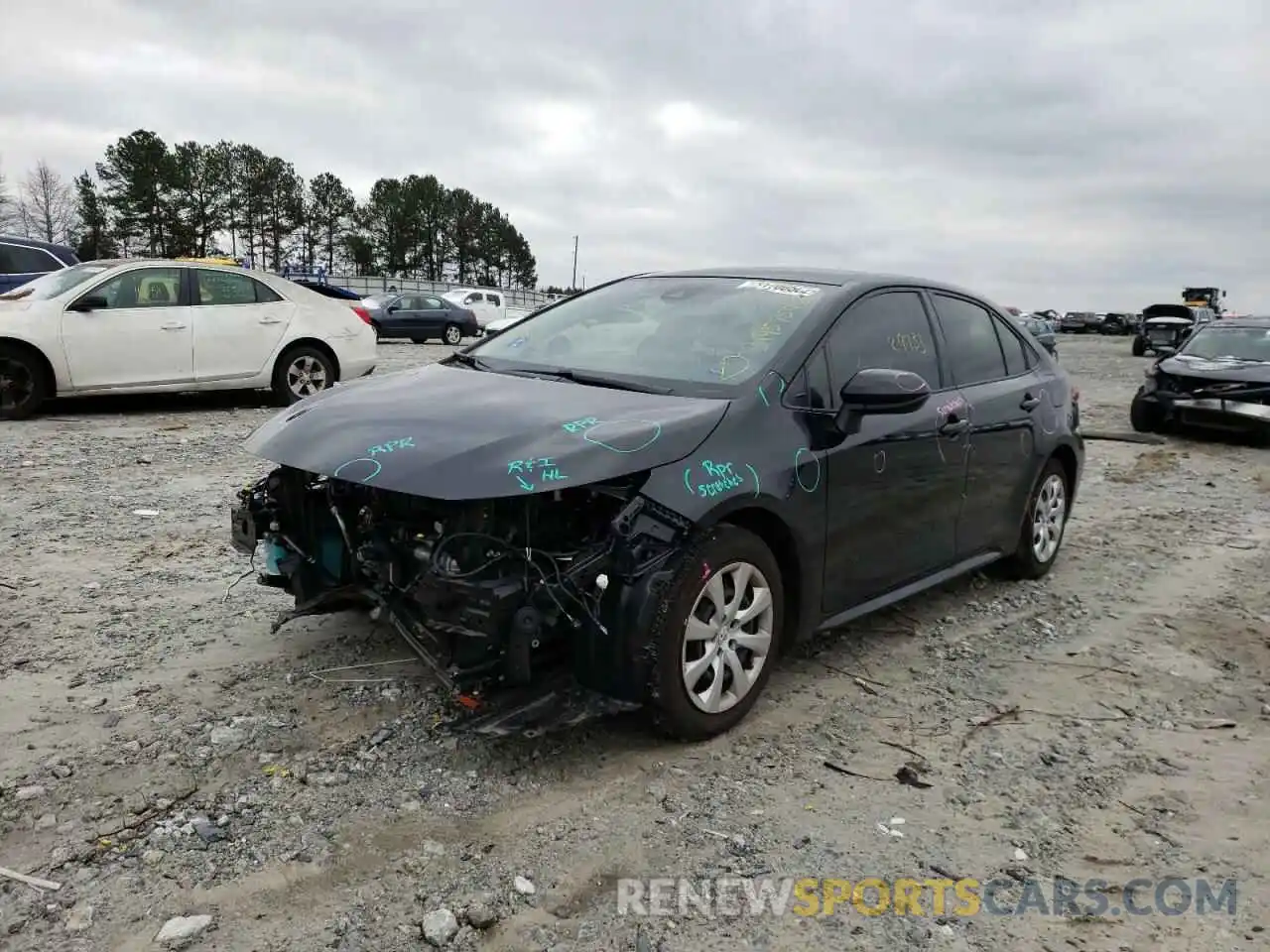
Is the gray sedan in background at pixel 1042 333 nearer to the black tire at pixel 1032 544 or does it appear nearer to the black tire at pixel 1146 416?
the black tire at pixel 1032 544

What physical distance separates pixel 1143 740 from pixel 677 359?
2245 millimetres

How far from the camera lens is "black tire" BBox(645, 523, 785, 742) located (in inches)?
119

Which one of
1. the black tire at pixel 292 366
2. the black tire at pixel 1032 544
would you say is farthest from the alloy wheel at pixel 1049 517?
the black tire at pixel 292 366

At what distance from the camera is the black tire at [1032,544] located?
529cm

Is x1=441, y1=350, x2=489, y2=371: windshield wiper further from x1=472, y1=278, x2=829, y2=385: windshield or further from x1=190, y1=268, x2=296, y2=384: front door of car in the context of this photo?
x1=190, y1=268, x2=296, y2=384: front door of car

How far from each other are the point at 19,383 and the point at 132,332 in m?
1.06

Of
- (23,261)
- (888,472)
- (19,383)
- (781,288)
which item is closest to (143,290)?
(19,383)

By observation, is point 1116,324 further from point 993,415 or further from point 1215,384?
point 993,415

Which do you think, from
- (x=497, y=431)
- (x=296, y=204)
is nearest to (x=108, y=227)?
(x=296, y=204)

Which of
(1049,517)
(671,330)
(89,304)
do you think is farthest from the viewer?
(89,304)

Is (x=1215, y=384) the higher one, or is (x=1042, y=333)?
(x=1042, y=333)

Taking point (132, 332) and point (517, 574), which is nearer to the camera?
point (517, 574)

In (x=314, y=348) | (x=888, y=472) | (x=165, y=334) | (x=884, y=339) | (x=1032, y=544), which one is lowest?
(x=1032, y=544)

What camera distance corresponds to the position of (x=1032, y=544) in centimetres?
536
